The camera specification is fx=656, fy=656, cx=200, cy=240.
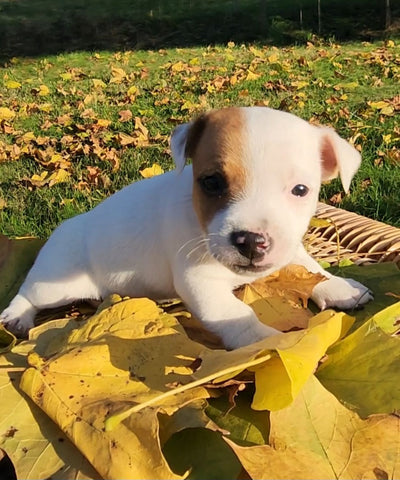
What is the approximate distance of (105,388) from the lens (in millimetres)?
1162

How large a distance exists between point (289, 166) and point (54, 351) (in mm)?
666

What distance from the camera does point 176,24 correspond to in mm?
12719

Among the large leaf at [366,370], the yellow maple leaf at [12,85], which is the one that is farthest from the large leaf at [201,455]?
the yellow maple leaf at [12,85]

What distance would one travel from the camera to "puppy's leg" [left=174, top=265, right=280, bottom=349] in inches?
58.7

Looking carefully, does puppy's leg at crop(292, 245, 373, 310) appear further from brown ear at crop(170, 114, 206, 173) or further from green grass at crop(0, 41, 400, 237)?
green grass at crop(0, 41, 400, 237)

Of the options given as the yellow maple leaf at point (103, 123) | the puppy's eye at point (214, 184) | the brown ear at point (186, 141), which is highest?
the brown ear at point (186, 141)

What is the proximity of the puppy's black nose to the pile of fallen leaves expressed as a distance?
0.23 m

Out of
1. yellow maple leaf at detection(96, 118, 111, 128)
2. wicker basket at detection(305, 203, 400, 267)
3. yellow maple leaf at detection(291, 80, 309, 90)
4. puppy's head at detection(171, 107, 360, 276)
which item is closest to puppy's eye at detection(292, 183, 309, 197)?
puppy's head at detection(171, 107, 360, 276)

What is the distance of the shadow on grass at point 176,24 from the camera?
11125mm

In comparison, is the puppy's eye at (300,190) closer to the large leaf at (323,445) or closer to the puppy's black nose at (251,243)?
the puppy's black nose at (251,243)

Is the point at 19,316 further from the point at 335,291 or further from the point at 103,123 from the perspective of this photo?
the point at 103,123

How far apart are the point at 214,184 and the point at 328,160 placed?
390mm

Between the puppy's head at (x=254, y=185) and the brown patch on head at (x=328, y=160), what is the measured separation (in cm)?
7

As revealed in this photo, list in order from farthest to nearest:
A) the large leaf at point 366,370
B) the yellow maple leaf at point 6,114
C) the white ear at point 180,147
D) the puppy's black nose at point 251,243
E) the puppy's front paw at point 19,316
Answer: the yellow maple leaf at point 6,114, the puppy's front paw at point 19,316, the white ear at point 180,147, the puppy's black nose at point 251,243, the large leaf at point 366,370
